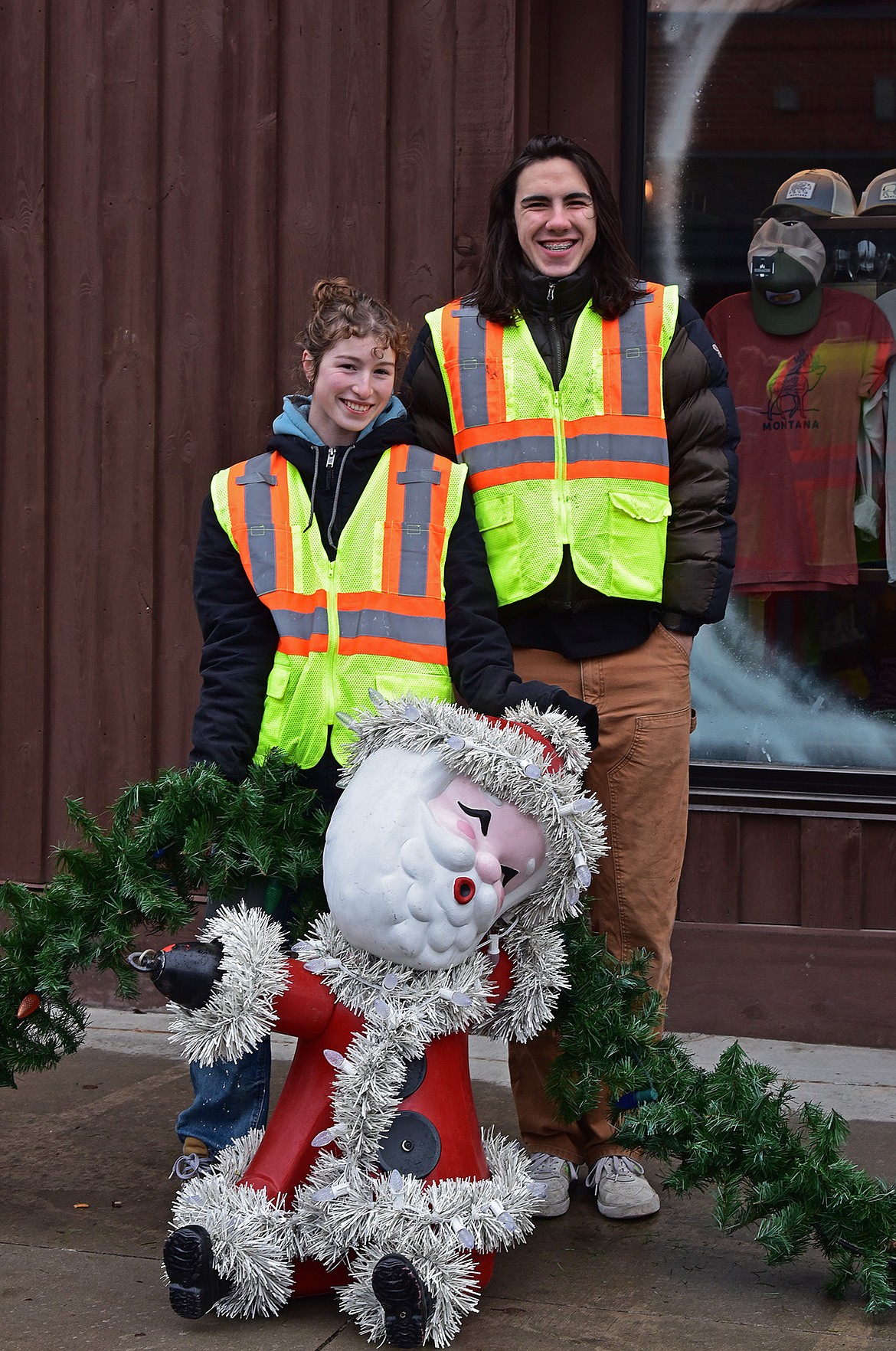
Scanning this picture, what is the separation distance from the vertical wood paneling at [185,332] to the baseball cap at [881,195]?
6.86 feet

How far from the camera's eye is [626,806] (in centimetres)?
347

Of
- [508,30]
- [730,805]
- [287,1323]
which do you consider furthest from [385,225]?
[287,1323]

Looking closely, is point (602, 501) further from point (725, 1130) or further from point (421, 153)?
point (421, 153)

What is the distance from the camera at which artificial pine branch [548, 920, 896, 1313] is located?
288 cm

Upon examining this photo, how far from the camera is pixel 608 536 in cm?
340

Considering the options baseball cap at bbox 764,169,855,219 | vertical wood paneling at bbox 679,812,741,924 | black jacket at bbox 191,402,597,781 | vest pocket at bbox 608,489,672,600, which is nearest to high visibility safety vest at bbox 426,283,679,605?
vest pocket at bbox 608,489,672,600

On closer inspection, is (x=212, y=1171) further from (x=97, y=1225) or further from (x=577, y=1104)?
(x=577, y=1104)

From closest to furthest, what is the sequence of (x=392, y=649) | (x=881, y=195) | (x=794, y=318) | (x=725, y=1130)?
(x=725, y=1130) → (x=392, y=649) → (x=881, y=195) → (x=794, y=318)

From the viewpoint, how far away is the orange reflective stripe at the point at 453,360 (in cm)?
350

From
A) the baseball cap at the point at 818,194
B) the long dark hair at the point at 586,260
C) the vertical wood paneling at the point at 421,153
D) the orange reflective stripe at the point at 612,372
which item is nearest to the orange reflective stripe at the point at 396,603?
the orange reflective stripe at the point at 612,372

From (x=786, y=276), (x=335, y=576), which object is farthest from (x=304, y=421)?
(x=786, y=276)

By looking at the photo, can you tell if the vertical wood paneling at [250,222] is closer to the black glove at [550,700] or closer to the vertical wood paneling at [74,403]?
the vertical wood paneling at [74,403]

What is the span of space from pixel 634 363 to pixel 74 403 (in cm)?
229

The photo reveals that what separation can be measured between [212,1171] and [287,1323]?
0.34m
